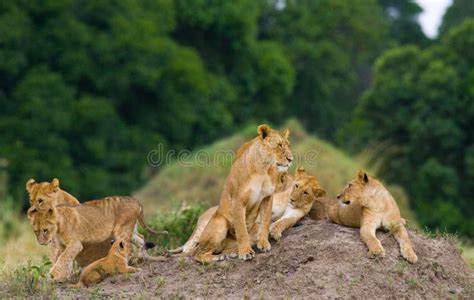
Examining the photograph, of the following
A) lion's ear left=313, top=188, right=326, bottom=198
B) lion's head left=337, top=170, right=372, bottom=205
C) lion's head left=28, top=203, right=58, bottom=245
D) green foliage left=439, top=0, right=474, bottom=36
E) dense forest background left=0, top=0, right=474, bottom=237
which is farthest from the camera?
green foliage left=439, top=0, right=474, bottom=36

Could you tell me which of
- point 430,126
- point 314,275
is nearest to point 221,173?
point 430,126

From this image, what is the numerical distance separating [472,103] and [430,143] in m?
2.03

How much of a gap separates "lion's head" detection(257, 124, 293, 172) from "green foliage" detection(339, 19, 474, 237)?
2336 centimetres

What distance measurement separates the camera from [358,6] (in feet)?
152

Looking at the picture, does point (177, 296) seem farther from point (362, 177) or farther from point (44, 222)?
point (362, 177)

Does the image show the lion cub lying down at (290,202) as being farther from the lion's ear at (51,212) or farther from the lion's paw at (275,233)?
the lion's ear at (51,212)

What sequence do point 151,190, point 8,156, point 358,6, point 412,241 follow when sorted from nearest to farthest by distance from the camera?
point 412,241 → point 151,190 → point 8,156 → point 358,6

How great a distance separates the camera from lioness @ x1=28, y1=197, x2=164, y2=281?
8484mm

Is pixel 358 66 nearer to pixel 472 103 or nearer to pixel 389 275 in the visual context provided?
pixel 472 103

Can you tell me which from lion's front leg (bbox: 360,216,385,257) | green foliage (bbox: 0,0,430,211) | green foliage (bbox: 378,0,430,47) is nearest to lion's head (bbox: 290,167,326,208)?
lion's front leg (bbox: 360,216,385,257)

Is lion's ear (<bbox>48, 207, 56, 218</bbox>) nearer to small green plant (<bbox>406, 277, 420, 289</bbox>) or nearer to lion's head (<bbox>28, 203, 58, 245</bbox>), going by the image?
lion's head (<bbox>28, 203, 58, 245</bbox>)

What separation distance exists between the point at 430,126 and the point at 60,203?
2598 cm

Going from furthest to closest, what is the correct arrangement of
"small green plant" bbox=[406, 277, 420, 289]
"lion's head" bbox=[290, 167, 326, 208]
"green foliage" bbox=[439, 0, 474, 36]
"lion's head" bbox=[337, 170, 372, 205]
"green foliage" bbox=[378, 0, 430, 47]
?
1. "green foliage" bbox=[378, 0, 430, 47]
2. "green foliage" bbox=[439, 0, 474, 36]
3. "lion's head" bbox=[290, 167, 326, 208]
4. "lion's head" bbox=[337, 170, 372, 205]
5. "small green plant" bbox=[406, 277, 420, 289]

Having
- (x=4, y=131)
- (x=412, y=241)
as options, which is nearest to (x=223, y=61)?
(x=4, y=131)
